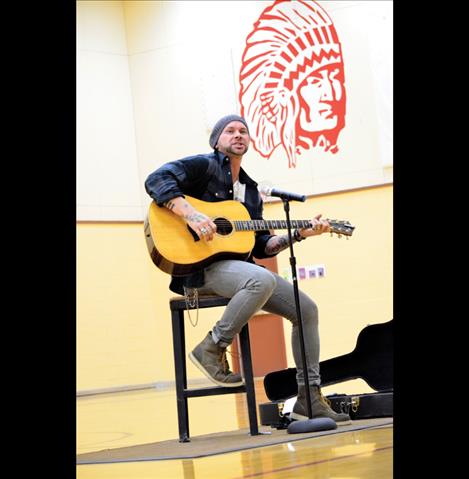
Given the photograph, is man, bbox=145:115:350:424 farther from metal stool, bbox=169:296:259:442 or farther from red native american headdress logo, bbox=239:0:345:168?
red native american headdress logo, bbox=239:0:345:168

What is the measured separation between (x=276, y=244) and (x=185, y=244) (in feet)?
1.92

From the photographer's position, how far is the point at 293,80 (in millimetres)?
11961

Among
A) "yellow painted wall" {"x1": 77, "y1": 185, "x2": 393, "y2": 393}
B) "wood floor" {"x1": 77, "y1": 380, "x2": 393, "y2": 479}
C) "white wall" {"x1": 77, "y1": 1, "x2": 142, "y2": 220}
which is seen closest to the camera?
"wood floor" {"x1": 77, "y1": 380, "x2": 393, "y2": 479}

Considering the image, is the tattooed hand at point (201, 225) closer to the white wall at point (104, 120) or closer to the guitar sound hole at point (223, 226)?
the guitar sound hole at point (223, 226)

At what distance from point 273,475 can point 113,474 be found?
2.36 feet

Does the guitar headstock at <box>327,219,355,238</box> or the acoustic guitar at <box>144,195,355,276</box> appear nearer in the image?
the acoustic guitar at <box>144,195,355,276</box>

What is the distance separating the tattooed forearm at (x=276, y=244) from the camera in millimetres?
4582

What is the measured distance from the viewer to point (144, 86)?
13.1m

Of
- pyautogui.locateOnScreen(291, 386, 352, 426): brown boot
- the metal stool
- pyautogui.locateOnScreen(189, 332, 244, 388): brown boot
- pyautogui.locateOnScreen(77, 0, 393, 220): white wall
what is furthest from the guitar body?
pyautogui.locateOnScreen(77, 0, 393, 220): white wall

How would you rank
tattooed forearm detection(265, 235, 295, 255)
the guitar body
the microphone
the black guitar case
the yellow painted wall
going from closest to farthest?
the microphone, the guitar body, tattooed forearm detection(265, 235, 295, 255), the black guitar case, the yellow painted wall

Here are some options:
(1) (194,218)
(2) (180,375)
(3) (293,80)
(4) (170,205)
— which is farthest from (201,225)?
(3) (293,80)

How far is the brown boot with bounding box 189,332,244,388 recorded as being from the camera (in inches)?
164

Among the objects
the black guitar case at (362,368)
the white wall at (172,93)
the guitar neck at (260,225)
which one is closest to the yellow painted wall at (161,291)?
the white wall at (172,93)
